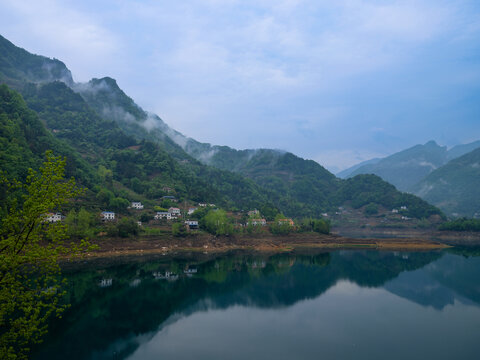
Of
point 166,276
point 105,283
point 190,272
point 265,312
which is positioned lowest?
point 265,312

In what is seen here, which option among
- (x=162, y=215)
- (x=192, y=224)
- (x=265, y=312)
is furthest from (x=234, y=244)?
(x=265, y=312)

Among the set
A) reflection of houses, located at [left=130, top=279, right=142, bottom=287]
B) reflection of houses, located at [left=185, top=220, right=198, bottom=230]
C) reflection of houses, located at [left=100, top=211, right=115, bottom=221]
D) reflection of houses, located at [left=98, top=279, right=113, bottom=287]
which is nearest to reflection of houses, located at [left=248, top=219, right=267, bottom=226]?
reflection of houses, located at [left=185, top=220, right=198, bottom=230]

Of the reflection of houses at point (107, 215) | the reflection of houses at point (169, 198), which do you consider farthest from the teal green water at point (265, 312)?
the reflection of houses at point (169, 198)

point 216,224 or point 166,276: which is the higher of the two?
point 216,224

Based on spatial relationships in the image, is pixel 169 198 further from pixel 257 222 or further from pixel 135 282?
pixel 135 282

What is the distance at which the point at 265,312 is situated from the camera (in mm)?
39531

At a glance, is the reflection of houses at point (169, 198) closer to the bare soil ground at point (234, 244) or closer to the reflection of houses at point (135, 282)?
the bare soil ground at point (234, 244)

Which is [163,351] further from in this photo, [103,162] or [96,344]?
[103,162]

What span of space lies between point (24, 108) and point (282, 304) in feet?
405

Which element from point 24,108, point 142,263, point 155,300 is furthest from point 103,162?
point 155,300

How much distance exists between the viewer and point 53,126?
6535 inches

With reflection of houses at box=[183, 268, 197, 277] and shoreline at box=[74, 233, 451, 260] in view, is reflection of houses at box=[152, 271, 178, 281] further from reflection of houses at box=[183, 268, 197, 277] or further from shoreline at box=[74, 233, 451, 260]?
shoreline at box=[74, 233, 451, 260]

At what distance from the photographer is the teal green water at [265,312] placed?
27688 mm

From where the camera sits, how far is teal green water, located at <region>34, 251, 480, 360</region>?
90.8ft
